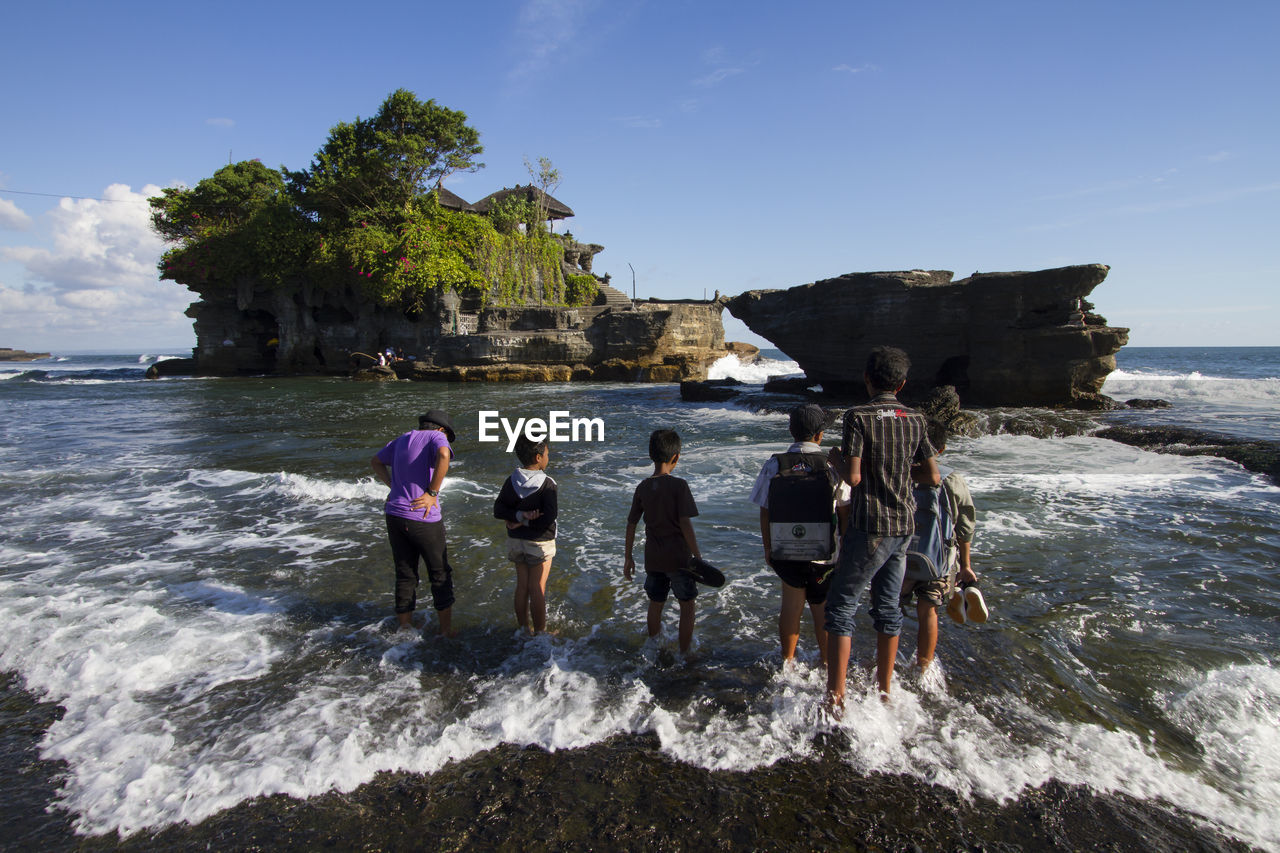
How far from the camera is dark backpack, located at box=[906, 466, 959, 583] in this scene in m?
3.53

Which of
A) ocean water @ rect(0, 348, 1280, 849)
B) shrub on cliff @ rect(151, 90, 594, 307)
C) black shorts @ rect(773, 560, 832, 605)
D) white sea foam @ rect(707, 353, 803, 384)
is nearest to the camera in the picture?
ocean water @ rect(0, 348, 1280, 849)

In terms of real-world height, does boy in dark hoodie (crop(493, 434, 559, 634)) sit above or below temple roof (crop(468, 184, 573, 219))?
below

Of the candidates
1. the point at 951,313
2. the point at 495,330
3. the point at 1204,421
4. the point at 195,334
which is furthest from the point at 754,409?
the point at 195,334

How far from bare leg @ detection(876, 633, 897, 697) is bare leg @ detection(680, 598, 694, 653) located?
1135 millimetres

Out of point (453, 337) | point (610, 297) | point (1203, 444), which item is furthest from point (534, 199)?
point (1203, 444)

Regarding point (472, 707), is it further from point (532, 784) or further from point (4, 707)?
point (4, 707)

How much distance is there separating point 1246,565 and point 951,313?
12405 mm

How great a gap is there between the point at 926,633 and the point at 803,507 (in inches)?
47.1

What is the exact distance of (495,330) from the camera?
35125 millimetres

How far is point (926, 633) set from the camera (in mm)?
3764

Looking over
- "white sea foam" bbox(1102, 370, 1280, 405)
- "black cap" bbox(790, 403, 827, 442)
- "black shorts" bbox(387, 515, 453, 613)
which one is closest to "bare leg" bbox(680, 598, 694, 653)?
"black cap" bbox(790, 403, 827, 442)

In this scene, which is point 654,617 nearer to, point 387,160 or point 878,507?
point 878,507

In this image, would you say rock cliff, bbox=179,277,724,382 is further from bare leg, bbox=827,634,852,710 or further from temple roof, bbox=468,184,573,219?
bare leg, bbox=827,634,852,710

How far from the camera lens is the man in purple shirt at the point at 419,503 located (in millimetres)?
4199
